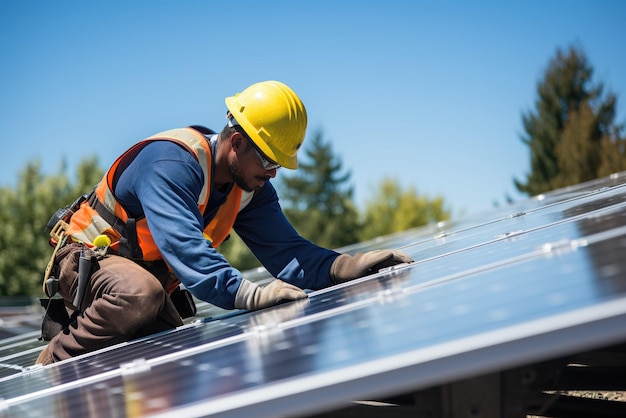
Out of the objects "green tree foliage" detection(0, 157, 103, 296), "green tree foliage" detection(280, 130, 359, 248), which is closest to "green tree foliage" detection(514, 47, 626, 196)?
"green tree foliage" detection(280, 130, 359, 248)

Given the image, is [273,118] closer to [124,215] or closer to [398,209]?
[124,215]

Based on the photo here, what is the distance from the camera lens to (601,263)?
1.94m

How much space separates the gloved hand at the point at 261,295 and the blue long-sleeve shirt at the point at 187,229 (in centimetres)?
4

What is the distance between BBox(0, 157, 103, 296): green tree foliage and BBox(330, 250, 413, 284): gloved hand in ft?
114

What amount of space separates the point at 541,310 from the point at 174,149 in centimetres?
257

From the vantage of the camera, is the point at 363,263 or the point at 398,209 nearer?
the point at 363,263

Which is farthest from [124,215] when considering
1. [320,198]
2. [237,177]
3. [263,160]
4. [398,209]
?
[398,209]

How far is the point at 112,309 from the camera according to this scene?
3.46 metres

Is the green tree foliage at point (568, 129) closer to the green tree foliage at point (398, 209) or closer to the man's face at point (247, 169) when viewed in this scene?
the green tree foliage at point (398, 209)

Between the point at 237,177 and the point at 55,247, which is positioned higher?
the point at 237,177

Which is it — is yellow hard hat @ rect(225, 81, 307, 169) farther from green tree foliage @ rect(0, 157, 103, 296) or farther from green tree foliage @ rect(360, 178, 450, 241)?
green tree foliage @ rect(360, 178, 450, 241)

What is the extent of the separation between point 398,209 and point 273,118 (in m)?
57.6

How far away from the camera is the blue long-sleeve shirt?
11.1 feet

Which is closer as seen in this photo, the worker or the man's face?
the worker
